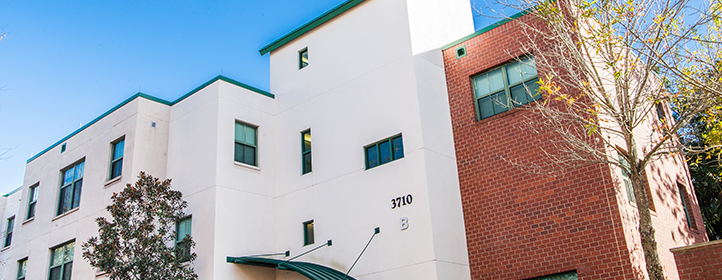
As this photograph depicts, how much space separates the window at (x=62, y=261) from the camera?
19.0 meters

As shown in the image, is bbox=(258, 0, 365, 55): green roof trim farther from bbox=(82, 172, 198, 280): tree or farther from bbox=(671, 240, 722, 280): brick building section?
bbox=(671, 240, 722, 280): brick building section

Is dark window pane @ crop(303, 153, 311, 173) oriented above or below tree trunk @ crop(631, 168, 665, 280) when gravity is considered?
above

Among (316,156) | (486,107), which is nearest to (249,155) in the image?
(316,156)

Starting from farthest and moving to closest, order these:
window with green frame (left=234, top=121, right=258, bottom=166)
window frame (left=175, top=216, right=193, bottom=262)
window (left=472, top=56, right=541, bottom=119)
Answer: window with green frame (left=234, top=121, right=258, bottom=166), window frame (left=175, top=216, right=193, bottom=262), window (left=472, top=56, right=541, bottom=119)

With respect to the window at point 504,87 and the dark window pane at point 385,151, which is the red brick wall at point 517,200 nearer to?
the window at point 504,87

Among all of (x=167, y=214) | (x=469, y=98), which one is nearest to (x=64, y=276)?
(x=167, y=214)

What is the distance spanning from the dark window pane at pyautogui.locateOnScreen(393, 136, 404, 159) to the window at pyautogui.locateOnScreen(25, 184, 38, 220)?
14646 mm

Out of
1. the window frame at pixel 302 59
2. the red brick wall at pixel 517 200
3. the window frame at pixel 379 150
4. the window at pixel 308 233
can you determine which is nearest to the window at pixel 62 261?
the window at pixel 308 233

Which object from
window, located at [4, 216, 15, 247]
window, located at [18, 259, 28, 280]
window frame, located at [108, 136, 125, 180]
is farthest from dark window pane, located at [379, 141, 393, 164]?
window, located at [4, 216, 15, 247]

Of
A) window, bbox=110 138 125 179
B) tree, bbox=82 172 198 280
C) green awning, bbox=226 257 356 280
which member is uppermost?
window, bbox=110 138 125 179

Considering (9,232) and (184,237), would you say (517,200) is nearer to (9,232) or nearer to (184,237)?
(184,237)

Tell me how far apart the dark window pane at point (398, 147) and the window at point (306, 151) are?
118 inches

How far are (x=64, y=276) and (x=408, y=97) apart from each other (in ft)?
40.5

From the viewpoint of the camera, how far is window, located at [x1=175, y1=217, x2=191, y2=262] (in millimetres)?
14858
